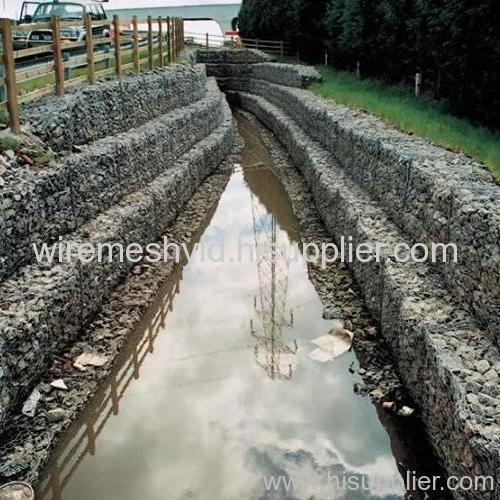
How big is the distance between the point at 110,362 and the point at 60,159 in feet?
9.82

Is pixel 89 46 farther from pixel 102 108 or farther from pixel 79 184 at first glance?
pixel 79 184

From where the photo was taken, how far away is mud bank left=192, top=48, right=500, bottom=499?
187 inches

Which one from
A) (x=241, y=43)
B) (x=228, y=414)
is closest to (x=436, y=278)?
(x=228, y=414)

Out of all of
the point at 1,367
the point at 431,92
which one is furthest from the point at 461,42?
the point at 1,367

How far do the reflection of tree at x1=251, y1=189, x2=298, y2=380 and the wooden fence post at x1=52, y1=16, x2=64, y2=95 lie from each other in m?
4.24

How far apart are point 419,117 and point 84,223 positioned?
7.26 m

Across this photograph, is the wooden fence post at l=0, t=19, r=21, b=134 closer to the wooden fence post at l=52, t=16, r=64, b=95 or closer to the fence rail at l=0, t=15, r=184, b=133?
the fence rail at l=0, t=15, r=184, b=133

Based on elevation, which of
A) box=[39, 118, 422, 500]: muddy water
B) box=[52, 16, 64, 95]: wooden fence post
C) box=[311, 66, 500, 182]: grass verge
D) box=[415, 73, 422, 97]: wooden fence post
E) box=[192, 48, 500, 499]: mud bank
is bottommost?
box=[39, 118, 422, 500]: muddy water

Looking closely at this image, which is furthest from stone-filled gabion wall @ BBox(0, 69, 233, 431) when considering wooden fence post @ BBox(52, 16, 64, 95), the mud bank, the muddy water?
the mud bank

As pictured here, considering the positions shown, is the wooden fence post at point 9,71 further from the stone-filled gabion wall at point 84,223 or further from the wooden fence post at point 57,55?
the wooden fence post at point 57,55

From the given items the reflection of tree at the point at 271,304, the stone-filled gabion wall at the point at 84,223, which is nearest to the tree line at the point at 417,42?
the reflection of tree at the point at 271,304

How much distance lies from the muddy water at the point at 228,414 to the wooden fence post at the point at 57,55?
360cm

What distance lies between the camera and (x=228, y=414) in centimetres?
624

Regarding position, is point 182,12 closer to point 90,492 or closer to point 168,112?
point 168,112
